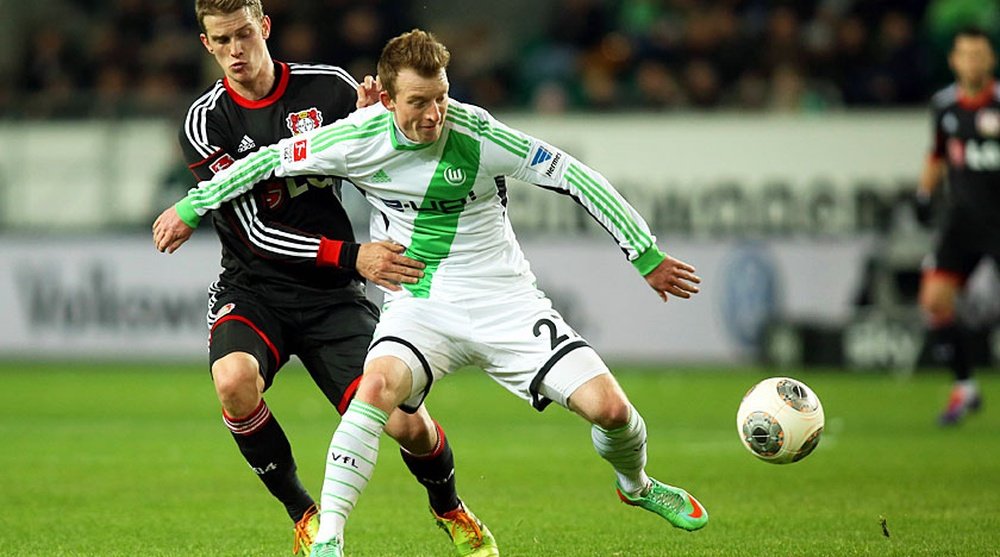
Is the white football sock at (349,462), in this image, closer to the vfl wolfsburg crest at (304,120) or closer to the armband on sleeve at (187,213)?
the armband on sleeve at (187,213)

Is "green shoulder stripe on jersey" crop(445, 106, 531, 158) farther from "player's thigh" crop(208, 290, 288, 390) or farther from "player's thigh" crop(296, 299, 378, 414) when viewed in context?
"player's thigh" crop(208, 290, 288, 390)

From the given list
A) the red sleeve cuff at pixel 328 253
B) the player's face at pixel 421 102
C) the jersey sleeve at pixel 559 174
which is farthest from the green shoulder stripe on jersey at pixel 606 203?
the red sleeve cuff at pixel 328 253

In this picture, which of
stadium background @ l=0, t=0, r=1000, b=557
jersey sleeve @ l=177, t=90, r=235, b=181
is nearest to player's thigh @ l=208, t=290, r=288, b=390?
jersey sleeve @ l=177, t=90, r=235, b=181

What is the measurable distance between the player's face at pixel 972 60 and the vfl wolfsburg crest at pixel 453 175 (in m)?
6.25

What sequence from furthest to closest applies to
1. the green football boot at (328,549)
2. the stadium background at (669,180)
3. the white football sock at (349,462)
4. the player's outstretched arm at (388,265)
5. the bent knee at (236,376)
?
1. the stadium background at (669,180)
2. the bent knee at (236,376)
3. the player's outstretched arm at (388,265)
4. the white football sock at (349,462)
5. the green football boot at (328,549)

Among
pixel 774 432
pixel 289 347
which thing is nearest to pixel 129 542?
pixel 289 347

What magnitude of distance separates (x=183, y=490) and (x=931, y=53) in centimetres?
1180

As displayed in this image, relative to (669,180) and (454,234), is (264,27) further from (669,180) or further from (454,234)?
(669,180)

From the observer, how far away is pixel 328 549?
547cm

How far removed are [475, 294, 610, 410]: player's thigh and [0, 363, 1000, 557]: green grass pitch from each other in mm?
729

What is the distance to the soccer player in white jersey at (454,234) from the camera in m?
5.85

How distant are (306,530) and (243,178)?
1.43 m

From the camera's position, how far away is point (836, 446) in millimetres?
10250

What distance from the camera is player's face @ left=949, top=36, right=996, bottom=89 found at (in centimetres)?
1116
